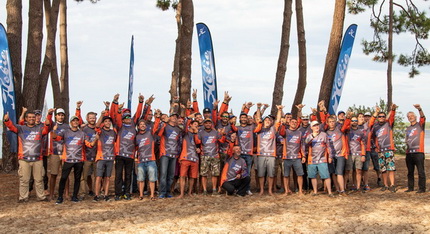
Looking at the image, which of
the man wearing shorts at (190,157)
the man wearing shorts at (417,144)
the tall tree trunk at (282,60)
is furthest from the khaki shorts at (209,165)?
the tall tree trunk at (282,60)

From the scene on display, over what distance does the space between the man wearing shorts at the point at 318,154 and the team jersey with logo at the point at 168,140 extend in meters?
2.96

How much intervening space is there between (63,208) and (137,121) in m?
2.52

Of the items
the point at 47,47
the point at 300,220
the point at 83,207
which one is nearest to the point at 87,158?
the point at 83,207

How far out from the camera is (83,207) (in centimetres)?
928

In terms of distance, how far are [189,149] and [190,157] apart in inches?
7.2

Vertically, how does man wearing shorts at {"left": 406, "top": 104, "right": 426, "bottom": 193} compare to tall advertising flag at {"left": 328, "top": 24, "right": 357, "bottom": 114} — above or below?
below

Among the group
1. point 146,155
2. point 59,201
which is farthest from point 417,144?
point 59,201

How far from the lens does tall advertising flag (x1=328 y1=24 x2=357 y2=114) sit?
12578 millimetres

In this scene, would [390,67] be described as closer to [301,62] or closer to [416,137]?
[301,62]

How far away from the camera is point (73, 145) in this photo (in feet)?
31.9

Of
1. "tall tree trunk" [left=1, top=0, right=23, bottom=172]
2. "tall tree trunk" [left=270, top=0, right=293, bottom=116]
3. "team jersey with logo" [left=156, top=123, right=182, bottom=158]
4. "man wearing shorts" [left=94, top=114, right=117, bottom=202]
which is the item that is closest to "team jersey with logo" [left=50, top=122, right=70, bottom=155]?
"man wearing shorts" [left=94, top=114, right=117, bottom=202]

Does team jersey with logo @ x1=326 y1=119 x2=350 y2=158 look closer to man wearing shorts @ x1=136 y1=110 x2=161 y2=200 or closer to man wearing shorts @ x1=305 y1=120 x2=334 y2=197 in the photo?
man wearing shorts @ x1=305 y1=120 x2=334 y2=197

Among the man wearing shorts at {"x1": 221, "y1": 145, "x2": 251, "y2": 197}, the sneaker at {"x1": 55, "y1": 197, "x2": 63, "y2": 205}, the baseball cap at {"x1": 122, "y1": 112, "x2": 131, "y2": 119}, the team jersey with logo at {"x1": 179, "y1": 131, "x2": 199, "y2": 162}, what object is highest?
the baseball cap at {"x1": 122, "y1": 112, "x2": 131, "y2": 119}

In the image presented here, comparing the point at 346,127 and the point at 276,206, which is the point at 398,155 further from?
the point at 276,206
